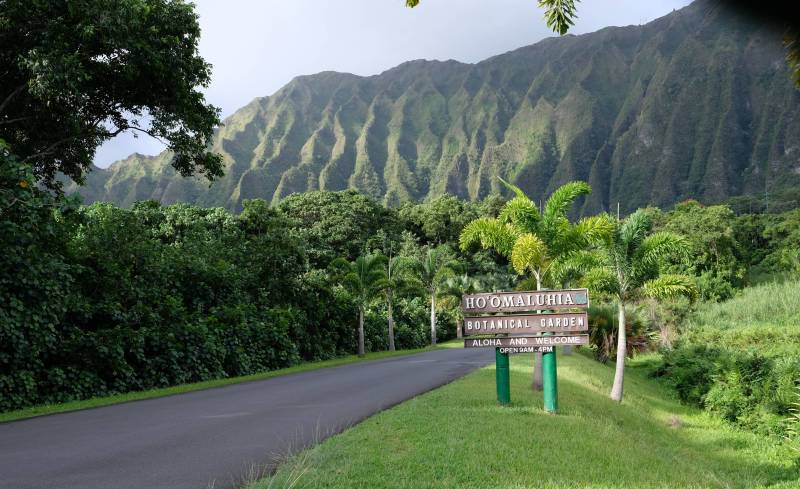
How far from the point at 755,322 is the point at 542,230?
97.6 feet

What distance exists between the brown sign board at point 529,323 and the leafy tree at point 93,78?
32.3 feet

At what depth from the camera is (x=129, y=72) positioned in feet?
48.0

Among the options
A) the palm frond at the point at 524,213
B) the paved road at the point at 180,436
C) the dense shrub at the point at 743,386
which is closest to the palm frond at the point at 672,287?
the dense shrub at the point at 743,386

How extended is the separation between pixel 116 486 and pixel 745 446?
16449 mm

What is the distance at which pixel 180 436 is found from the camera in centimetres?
888

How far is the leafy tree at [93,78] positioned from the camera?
43.6 feet

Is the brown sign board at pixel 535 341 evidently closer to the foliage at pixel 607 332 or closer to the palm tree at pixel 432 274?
the foliage at pixel 607 332

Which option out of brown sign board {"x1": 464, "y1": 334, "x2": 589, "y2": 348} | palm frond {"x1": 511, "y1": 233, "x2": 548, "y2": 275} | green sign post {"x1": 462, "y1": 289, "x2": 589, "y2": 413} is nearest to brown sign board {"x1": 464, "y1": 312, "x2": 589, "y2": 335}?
green sign post {"x1": 462, "y1": 289, "x2": 589, "y2": 413}

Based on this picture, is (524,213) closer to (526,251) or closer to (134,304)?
(526,251)

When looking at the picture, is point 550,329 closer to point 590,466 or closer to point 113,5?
point 590,466

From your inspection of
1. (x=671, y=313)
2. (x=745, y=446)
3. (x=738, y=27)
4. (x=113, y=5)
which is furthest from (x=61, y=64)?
(x=671, y=313)

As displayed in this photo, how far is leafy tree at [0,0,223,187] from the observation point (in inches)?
523

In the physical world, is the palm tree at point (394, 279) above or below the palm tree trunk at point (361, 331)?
above

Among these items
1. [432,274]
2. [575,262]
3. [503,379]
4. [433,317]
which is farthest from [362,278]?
[503,379]
